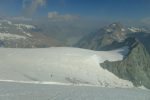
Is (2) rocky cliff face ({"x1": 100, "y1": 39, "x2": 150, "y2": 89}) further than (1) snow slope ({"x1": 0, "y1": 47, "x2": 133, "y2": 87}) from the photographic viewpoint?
Yes

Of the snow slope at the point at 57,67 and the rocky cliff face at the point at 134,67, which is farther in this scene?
the rocky cliff face at the point at 134,67

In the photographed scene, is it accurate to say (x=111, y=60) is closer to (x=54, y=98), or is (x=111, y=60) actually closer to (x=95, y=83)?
(x=95, y=83)

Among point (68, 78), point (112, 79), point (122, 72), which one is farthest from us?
point (122, 72)

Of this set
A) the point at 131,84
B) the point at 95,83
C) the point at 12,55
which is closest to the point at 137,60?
the point at 131,84
